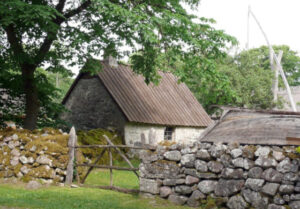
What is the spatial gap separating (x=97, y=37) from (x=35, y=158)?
634cm

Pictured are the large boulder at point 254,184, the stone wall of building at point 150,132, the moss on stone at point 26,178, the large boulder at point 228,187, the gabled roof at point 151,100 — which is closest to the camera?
the large boulder at point 254,184

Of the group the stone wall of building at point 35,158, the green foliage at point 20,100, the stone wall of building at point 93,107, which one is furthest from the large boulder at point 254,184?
the stone wall of building at point 93,107

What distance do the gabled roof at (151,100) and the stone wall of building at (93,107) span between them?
567 millimetres

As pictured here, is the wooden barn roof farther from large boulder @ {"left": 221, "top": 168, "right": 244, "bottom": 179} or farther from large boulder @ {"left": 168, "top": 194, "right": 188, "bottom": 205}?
large boulder @ {"left": 168, "top": 194, "right": 188, "bottom": 205}

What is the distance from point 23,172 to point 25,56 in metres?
4.73

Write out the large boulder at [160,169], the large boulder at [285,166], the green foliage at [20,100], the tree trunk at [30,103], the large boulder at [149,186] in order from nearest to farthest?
the large boulder at [285,166] → the large boulder at [160,169] → the large boulder at [149,186] → the tree trunk at [30,103] → the green foliage at [20,100]

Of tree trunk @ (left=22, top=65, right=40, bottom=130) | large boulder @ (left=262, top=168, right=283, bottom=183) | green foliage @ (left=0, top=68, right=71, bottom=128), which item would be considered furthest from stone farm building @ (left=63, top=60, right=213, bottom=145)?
large boulder @ (left=262, top=168, right=283, bottom=183)

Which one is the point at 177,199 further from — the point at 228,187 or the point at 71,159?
the point at 71,159

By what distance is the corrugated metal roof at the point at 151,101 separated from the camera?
2119cm

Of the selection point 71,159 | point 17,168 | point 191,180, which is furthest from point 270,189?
point 17,168

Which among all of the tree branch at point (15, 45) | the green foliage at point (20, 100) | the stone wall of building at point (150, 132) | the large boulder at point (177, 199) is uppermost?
the tree branch at point (15, 45)

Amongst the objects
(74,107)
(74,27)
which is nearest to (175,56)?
(74,27)

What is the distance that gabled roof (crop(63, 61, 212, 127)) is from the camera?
69.5 feet

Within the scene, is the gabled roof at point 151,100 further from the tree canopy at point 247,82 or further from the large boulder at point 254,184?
the large boulder at point 254,184
